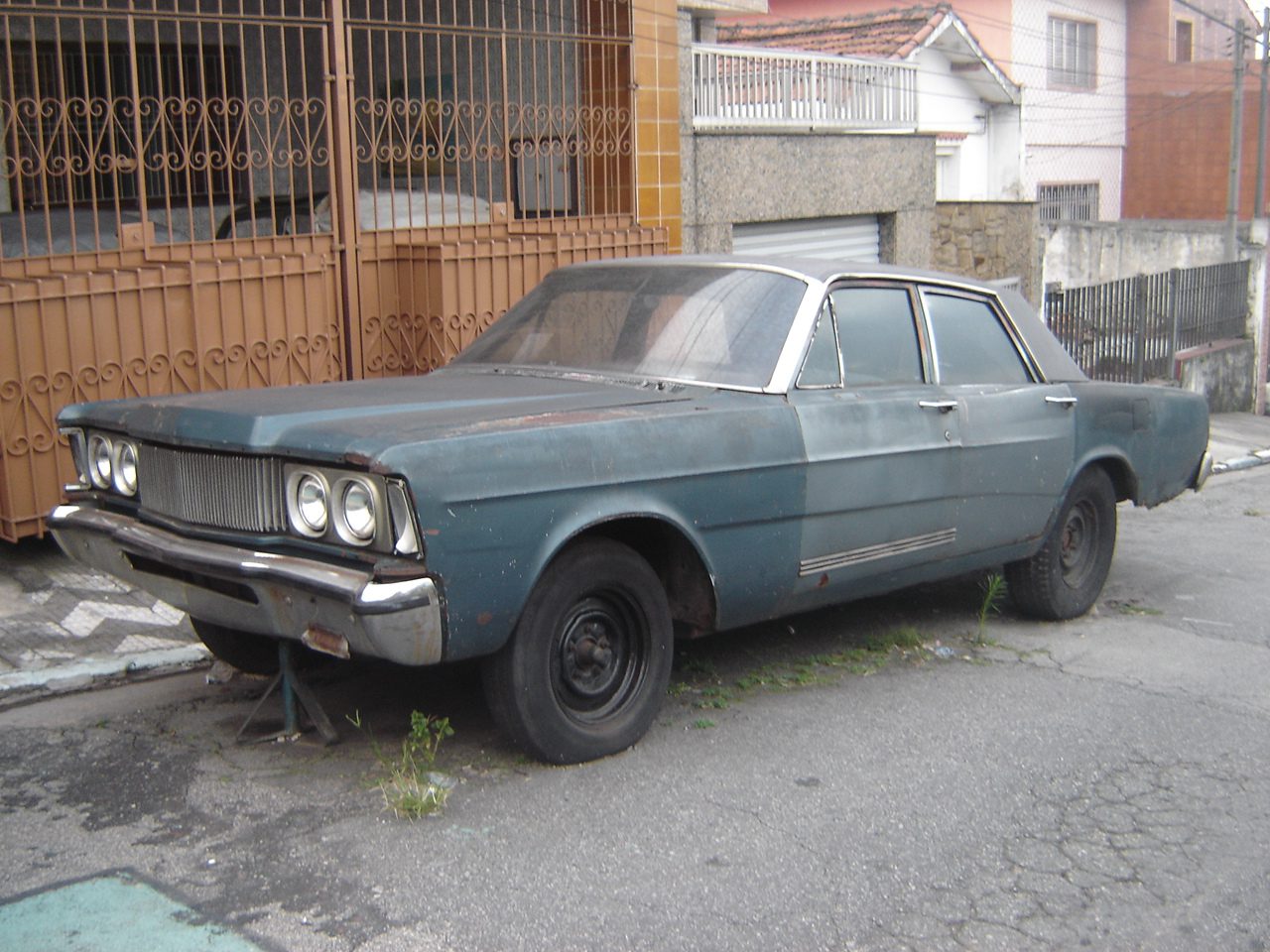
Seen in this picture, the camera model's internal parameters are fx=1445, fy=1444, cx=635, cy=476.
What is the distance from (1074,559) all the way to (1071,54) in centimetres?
2413

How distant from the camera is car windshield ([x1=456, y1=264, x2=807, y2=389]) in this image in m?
5.31

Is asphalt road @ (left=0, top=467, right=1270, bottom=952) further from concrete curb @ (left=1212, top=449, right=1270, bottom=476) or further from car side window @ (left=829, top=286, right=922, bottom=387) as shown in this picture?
concrete curb @ (left=1212, top=449, right=1270, bottom=476)

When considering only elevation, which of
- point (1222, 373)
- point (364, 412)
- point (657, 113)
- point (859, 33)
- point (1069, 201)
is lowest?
point (1222, 373)

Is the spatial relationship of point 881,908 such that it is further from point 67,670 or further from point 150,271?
point 150,271

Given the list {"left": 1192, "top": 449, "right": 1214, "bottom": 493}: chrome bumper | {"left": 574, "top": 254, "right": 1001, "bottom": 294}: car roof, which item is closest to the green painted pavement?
{"left": 574, "top": 254, "right": 1001, "bottom": 294}: car roof

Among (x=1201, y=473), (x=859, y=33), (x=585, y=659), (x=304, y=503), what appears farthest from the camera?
(x=859, y=33)

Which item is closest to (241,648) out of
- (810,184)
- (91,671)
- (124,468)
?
(91,671)

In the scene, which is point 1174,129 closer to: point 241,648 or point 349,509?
point 241,648

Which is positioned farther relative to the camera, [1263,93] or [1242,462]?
[1263,93]

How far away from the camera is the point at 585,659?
462cm

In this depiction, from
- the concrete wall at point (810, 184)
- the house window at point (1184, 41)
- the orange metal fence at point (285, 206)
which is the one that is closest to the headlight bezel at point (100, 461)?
the orange metal fence at point (285, 206)

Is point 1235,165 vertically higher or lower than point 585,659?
higher

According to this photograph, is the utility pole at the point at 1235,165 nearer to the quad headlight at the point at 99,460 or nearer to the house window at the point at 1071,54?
the house window at the point at 1071,54

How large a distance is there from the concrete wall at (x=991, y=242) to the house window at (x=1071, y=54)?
1254 cm
